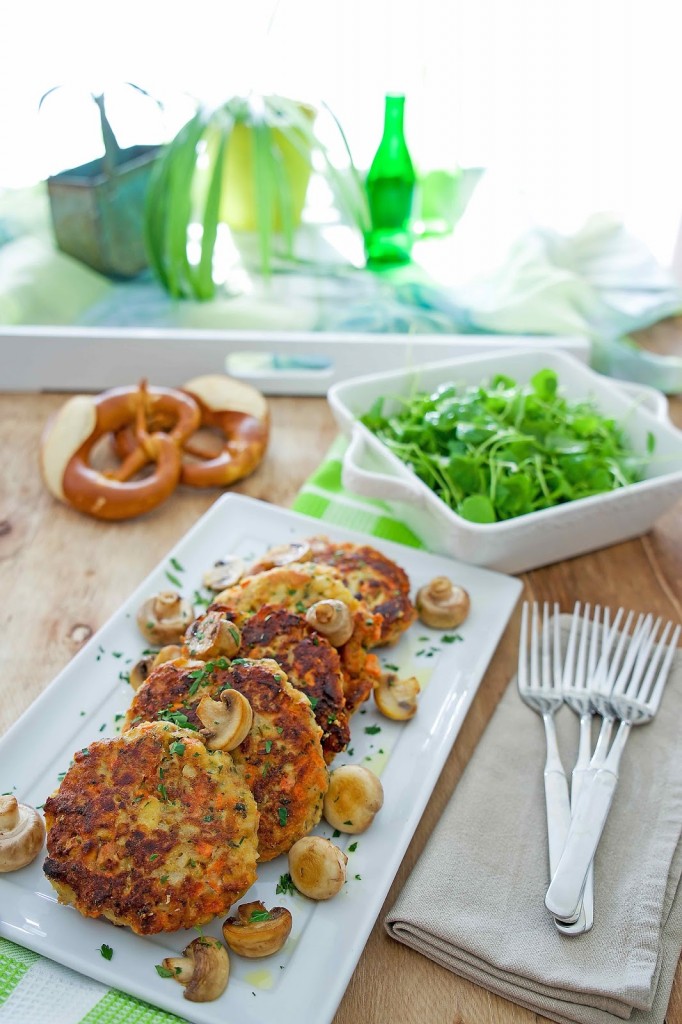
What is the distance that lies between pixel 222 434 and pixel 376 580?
34.0 inches

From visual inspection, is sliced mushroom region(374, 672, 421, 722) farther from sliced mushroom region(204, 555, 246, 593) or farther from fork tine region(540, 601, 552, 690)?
sliced mushroom region(204, 555, 246, 593)

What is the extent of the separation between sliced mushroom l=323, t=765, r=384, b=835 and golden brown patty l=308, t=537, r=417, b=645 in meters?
0.35

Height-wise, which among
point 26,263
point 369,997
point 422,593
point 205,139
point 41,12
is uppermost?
point 41,12

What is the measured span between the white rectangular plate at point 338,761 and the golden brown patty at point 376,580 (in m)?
0.06

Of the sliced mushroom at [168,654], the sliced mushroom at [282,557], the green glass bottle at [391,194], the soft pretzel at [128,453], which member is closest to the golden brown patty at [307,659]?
the sliced mushroom at [168,654]

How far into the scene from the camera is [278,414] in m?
2.45

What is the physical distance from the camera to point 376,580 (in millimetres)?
1616

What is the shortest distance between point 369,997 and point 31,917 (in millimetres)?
441

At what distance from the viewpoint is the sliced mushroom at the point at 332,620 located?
4.44ft

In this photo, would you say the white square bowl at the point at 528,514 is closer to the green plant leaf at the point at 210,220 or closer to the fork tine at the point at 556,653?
the fork tine at the point at 556,653

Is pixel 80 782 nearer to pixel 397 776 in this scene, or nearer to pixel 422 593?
pixel 397 776

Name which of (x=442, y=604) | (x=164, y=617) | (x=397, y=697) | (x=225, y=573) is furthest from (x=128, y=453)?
(x=397, y=697)

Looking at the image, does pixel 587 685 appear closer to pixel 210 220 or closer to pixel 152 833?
pixel 152 833

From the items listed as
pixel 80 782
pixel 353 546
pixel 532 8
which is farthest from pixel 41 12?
pixel 80 782
